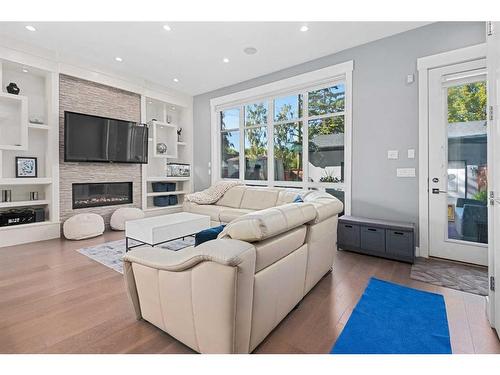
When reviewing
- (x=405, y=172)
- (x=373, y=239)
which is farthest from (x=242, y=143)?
(x=373, y=239)

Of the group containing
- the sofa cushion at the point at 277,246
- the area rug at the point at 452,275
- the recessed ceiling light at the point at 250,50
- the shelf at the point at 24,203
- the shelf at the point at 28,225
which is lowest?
the area rug at the point at 452,275

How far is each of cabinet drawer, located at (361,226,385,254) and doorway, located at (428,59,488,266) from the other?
647 mm

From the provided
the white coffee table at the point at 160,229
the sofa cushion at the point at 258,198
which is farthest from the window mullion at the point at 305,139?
the white coffee table at the point at 160,229

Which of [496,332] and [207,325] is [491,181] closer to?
[496,332]

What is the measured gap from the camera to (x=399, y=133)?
3.37 meters

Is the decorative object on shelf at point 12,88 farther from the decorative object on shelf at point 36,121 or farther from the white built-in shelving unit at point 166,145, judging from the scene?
the white built-in shelving unit at point 166,145

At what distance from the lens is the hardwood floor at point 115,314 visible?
1529mm

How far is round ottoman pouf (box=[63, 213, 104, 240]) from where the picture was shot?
13.0ft

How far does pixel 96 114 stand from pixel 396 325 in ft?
17.5

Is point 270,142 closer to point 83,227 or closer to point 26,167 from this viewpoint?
point 83,227

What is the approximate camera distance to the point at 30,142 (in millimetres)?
4102

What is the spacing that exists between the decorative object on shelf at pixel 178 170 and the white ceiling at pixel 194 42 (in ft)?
6.81

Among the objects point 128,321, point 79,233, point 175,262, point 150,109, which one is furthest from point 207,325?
point 150,109
